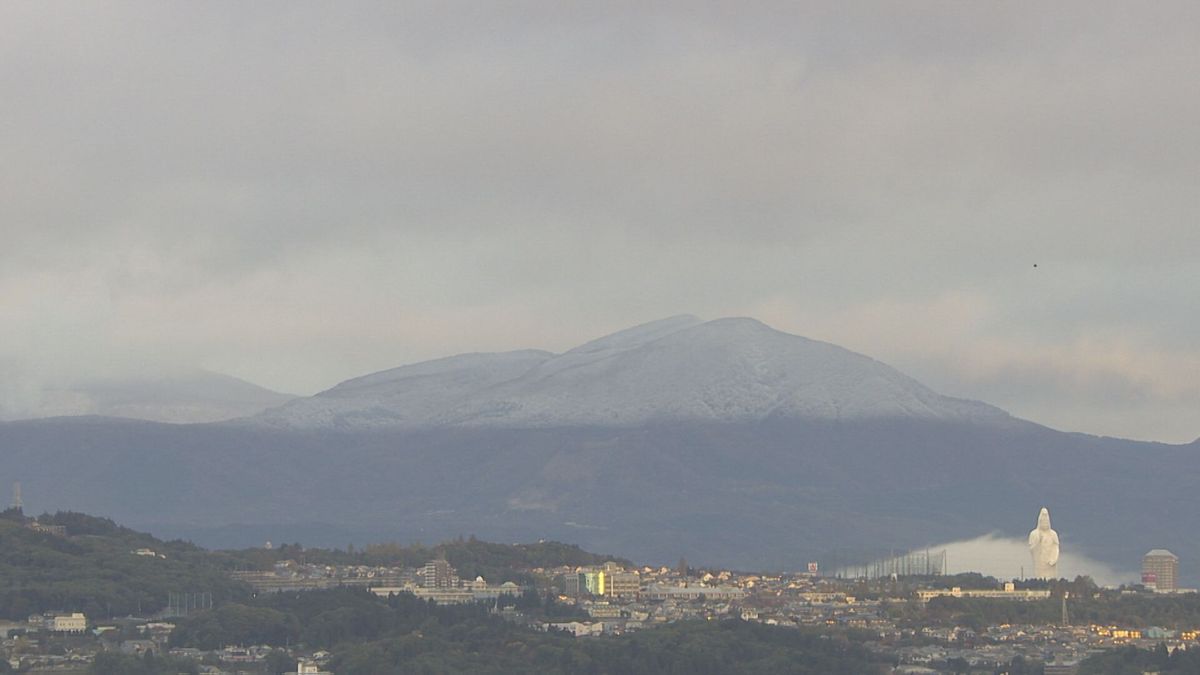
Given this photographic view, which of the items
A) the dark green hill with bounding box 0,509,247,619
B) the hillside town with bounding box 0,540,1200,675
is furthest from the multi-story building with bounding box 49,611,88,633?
the dark green hill with bounding box 0,509,247,619

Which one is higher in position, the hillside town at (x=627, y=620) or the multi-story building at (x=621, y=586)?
the multi-story building at (x=621, y=586)

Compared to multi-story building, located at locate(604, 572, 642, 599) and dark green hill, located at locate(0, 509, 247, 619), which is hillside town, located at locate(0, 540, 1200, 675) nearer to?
multi-story building, located at locate(604, 572, 642, 599)

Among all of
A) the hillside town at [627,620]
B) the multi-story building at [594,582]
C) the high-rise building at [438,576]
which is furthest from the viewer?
the multi-story building at [594,582]

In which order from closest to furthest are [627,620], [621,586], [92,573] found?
1. [627,620]
2. [92,573]
3. [621,586]

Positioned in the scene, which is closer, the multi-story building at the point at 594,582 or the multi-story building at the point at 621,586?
the multi-story building at the point at 594,582

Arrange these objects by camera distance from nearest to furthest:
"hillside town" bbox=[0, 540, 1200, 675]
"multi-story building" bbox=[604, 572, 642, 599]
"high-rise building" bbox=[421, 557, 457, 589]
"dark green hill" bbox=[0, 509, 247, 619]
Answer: "hillside town" bbox=[0, 540, 1200, 675], "dark green hill" bbox=[0, 509, 247, 619], "high-rise building" bbox=[421, 557, 457, 589], "multi-story building" bbox=[604, 572, 642, 599]

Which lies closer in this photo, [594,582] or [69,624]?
[69,624]

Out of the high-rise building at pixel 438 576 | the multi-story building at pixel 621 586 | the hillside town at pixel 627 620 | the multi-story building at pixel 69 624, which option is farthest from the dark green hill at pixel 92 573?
A: the multi-story building at pixel 621 586

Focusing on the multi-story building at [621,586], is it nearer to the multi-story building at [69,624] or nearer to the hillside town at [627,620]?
the hillside town at [627,620]

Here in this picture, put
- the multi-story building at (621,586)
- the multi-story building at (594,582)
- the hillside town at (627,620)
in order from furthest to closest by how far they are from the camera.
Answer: the multi-story building at (621,586) < the multi-story building at (594,582) < the hillside town at (627,620)

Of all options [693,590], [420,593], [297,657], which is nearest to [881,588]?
[693,590]

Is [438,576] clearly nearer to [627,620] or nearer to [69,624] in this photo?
[627,620]

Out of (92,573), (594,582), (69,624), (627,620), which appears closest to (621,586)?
(594,582)
